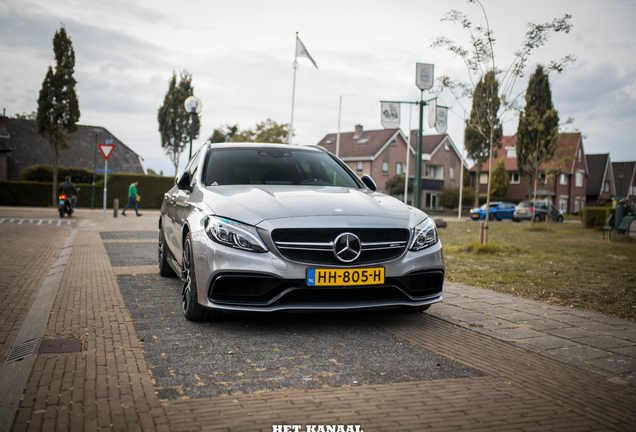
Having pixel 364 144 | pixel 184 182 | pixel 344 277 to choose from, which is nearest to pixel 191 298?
pixel 344 277

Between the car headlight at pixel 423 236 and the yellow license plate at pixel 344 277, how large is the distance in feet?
1.43

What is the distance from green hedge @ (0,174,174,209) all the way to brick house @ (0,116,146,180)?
26.2 ft

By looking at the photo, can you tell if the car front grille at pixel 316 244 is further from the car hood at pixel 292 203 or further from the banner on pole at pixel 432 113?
the banner on pole at pixel 432 113

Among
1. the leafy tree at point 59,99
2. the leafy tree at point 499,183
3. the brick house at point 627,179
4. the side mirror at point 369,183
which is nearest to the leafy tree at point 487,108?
the side mirror at point 369,183

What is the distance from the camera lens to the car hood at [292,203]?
4.19 meters

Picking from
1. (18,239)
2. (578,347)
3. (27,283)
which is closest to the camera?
(578,347)

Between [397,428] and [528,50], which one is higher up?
[528,50]

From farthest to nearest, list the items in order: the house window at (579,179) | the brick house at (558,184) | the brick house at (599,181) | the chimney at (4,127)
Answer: the brick house at (599,181)
the house window at (579,179)
the brick house at (558,184)
the chimney at (4,127)

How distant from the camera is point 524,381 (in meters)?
3.33

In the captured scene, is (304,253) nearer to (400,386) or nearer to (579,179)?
(400,386)

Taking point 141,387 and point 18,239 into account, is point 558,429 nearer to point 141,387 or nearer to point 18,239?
point 141,387

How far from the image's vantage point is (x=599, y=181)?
221ft

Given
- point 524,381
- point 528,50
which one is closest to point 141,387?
point 524,381

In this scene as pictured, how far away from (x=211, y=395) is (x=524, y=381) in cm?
194
